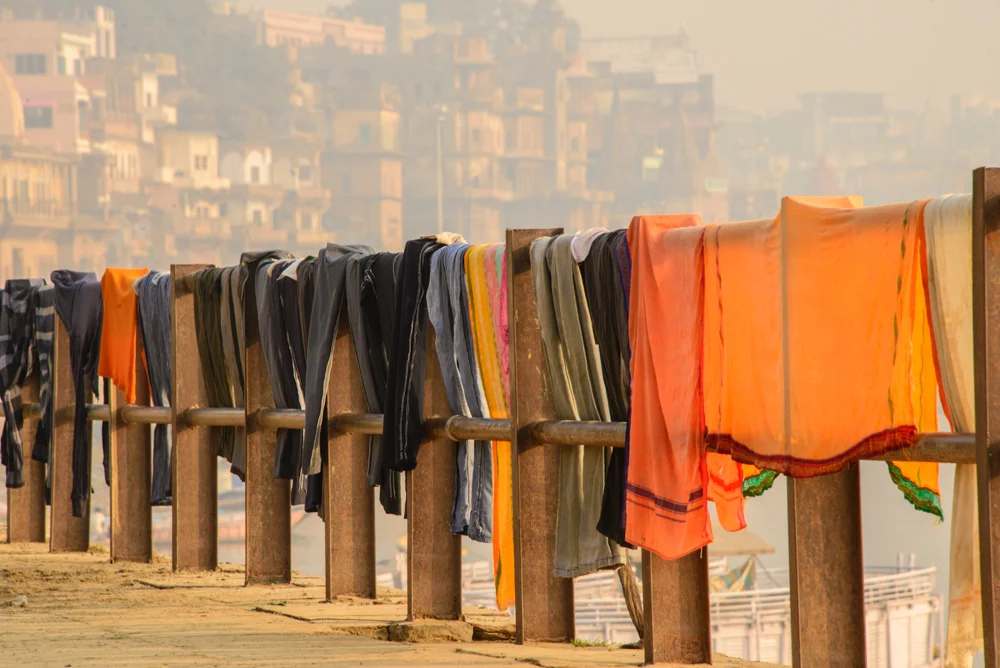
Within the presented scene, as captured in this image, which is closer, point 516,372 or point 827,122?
point 516,372

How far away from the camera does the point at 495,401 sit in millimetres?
5426

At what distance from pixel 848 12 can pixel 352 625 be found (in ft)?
400

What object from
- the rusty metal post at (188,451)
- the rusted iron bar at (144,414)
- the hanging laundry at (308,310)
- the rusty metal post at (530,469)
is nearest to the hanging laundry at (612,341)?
the rusty metal post at (530,469)

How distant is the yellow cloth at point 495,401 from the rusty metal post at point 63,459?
4.18 m

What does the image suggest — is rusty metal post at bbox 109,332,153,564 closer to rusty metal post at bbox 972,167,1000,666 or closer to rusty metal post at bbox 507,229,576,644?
rusty metal post at bbox 507,229,576,644

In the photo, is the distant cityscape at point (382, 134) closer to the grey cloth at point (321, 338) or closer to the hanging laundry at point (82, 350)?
the hanging laundry at point (82, 350)

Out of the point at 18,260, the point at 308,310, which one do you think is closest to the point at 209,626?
the point at 308,310

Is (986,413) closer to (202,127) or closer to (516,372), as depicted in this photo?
(516,372)

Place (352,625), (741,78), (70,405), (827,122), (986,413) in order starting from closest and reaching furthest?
(986,413) → (352,625) → (70,405) → (827,122) → (741,78)

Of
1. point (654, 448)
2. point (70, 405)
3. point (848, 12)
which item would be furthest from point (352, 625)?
point (848, 12)

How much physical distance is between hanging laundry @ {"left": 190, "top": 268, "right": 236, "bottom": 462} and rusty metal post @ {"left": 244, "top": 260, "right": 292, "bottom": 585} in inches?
17.8

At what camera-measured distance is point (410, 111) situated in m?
118

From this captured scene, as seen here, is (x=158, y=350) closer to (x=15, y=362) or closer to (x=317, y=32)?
(x=15, y=362)

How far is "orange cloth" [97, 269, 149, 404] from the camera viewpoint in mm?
8148
